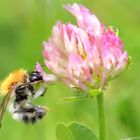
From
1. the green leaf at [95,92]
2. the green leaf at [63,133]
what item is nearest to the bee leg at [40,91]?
the green leaf at [63,133]

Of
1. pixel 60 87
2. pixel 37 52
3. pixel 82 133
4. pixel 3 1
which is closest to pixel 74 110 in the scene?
pixel 60 87

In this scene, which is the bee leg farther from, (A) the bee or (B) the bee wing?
(B) the bee wing

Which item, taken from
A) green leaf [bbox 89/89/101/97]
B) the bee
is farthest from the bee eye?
green leaf [bbox 89/89/101/97]

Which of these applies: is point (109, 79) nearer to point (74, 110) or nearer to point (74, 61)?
point (74, 61)

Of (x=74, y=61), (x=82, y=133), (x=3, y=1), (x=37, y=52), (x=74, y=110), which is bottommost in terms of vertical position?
(x=82, y=133)

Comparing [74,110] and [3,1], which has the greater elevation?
[3,1]

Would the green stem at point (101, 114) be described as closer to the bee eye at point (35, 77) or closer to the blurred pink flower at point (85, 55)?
the blurred pink flower at point (85, 55)

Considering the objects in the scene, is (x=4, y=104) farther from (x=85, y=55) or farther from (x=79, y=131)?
(x=85, y=55)
